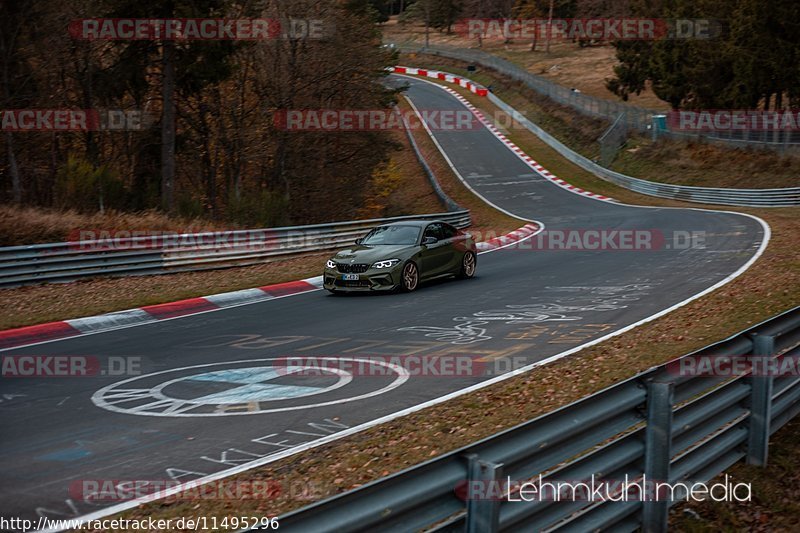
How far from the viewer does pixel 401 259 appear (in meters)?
18.3

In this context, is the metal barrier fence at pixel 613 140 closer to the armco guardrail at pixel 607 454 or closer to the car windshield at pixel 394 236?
the car windshield at pixel 394 236

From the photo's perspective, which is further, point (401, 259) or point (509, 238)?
point (509, 238)

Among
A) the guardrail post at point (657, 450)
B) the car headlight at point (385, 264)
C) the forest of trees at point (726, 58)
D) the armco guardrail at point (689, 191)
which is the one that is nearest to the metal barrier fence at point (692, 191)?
the armco guardrail at point (689, 191)

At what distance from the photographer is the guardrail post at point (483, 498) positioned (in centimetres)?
402

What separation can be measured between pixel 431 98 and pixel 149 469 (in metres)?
78.5

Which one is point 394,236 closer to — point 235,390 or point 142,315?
point 142,315

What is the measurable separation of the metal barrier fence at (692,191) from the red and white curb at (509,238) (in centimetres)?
1310

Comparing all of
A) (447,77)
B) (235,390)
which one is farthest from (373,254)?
(447,77)

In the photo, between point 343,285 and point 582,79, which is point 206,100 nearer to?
point 343,285

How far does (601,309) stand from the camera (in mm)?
15570

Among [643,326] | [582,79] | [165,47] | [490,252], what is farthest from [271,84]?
[582,79]

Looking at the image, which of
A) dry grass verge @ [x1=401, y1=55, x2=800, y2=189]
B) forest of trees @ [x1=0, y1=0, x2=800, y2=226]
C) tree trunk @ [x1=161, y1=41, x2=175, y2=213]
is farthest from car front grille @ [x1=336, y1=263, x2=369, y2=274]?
dry grass verge @ [x1=401, y1=55, x2=800, y2=189]

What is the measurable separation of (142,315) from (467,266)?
7971 mm

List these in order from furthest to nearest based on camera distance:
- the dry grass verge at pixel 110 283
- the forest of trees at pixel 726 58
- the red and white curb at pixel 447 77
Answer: the red and white curb at pixel 447 77
the forest of trees at pixel 726 58
the dry grass verge at pixel 110 283
